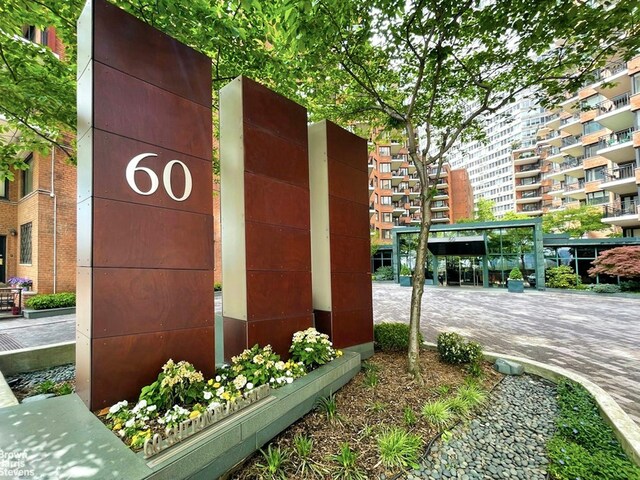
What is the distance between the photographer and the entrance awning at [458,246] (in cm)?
2108

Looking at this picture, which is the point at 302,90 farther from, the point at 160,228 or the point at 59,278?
the point at 59,278

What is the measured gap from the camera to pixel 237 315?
4410 mm

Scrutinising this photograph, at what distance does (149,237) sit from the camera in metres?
3.38

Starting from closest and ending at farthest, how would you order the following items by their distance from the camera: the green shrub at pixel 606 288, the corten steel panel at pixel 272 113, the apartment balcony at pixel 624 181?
the corten steel panel at pixel 272 113 → the green shrub at pixel 606 288 → the apartment balcony at pixel 624 181

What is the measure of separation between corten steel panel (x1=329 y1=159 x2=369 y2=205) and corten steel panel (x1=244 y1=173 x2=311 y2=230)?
76cm

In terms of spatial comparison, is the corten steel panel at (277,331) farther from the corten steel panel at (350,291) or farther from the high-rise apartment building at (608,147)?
the high-rise apartment building at (608,147)

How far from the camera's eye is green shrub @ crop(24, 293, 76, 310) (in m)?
10.9

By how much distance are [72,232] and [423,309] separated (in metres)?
15.5

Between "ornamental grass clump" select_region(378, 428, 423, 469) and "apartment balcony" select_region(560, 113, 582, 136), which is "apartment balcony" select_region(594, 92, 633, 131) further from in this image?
"ornamental grass clump" select_region(378, 428, 423, 469)

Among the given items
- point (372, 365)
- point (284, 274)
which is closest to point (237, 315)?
point (284, 274)

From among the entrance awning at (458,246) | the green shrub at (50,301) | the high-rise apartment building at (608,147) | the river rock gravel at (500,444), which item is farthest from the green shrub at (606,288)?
the green shrub at (50,301)

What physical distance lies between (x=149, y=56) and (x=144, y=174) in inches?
55.9

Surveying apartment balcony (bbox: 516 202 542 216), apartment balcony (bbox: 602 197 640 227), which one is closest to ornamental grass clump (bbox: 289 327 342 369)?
apartment balcony (bbox: 602 197 640 227)

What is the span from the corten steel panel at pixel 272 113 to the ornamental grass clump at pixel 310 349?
3.01 metres
